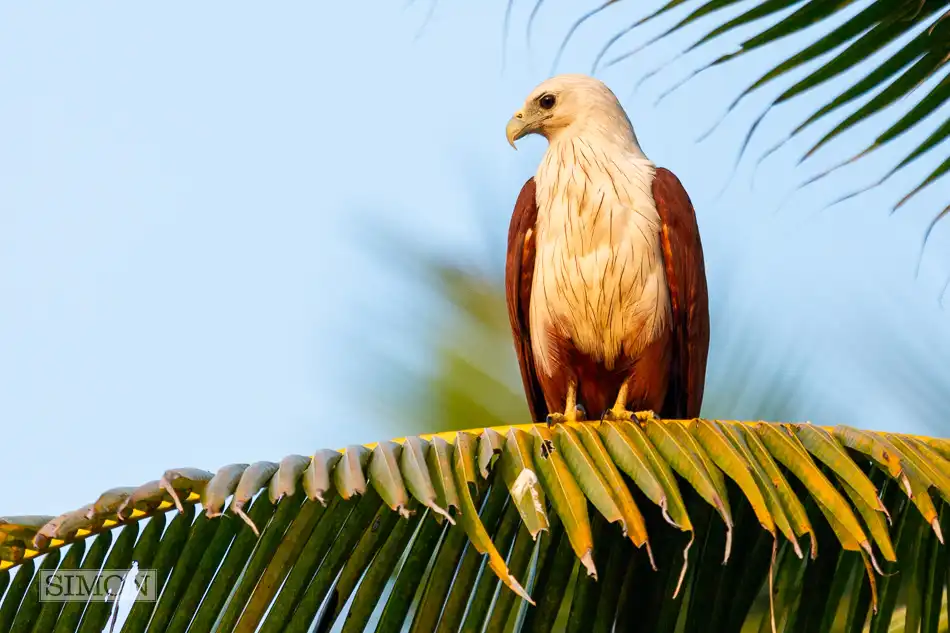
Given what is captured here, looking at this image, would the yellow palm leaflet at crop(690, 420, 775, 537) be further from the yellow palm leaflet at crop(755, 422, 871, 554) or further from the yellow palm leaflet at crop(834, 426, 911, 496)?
the yellow palm leaflet at crop(834, 426, 911, 496)

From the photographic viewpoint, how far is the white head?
186 inches

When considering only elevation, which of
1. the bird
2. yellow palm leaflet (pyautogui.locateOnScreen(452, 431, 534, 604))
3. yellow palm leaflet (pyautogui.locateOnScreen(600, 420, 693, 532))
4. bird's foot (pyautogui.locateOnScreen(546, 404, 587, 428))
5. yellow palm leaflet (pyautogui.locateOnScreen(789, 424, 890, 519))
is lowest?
yellow palm leaflet (pyautogui.locateOnScreen(452, 431, 534, 604))

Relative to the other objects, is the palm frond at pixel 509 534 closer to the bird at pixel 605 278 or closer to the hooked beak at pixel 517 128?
the bird at pixel 605 278

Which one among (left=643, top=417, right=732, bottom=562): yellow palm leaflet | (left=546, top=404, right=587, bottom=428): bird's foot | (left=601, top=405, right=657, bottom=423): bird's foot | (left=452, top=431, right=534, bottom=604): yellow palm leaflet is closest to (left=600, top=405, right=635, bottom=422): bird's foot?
(left=601, top=405, right=657, bottom=423): bird's foot

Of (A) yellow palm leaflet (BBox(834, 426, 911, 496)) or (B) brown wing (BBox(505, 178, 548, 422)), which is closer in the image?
(A) yellow palm leaflet (BBox(834, 426, 911, 496))

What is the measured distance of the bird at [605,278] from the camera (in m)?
4.25

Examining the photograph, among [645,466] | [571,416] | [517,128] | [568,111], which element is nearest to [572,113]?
[568,111]

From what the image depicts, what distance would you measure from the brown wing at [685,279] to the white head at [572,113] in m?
0.37

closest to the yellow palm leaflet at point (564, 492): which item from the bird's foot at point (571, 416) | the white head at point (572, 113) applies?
the bird's foot at point (571, 416)

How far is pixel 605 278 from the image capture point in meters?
4.23

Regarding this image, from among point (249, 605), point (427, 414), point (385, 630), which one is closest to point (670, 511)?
point (385, 630)

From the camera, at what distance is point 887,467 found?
8.04 ft

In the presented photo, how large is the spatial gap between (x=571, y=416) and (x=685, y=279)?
66 centimetres

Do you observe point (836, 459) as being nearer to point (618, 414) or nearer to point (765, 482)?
point (765, 482)
